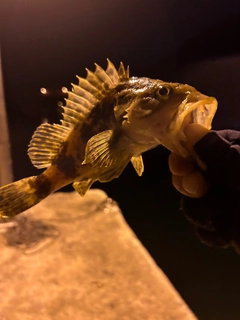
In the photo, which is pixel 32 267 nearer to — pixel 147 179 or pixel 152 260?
pixel 152 260

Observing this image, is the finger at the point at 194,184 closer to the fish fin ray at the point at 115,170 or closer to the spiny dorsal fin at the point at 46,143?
the fish fin ray at the point at 115,170

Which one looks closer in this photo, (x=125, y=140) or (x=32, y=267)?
(x=125, y=140)

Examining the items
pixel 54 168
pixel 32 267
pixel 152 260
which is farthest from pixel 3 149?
pixel 54 168

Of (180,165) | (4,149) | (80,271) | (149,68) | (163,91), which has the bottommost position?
(80,271)

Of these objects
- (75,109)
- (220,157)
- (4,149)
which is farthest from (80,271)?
(220,157)

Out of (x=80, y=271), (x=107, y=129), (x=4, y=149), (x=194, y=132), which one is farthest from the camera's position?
(x=4, y=149)

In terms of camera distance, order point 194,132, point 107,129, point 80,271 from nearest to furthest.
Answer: point 194,132
point 107,129
point 80,271

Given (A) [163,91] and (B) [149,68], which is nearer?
(A) [163,91]

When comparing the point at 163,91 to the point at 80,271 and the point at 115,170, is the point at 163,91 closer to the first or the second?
the point at 115,170
